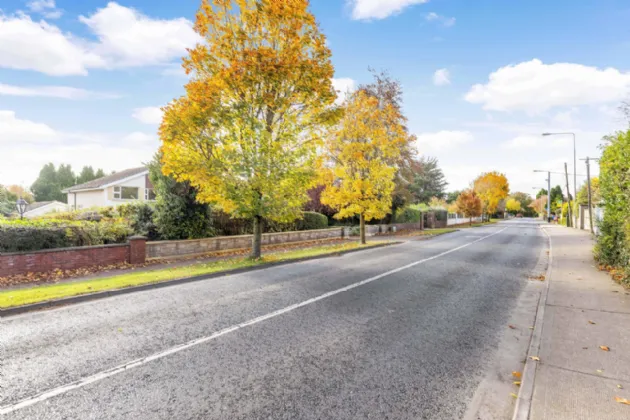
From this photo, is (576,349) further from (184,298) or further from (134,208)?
(134,208)

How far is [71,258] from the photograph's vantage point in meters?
10.8

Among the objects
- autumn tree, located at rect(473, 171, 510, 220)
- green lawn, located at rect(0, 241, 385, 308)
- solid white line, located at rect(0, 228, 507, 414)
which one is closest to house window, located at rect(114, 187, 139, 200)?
green lawn, located at rect(0, 241, 385, 308)

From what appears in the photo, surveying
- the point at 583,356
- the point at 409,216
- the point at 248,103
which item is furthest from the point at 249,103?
the point at 409,216

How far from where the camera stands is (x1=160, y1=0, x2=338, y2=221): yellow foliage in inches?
445

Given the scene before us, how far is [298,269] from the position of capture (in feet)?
36.6

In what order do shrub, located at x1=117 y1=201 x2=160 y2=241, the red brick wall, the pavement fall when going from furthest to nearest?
shrub, located at x1=117 y1=201 x2=160 y2=241
the red brick wall
the pavement

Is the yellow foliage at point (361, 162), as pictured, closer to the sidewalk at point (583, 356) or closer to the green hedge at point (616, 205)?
the green hedge at point (616, 205)

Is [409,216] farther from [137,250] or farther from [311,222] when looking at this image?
[137,250]

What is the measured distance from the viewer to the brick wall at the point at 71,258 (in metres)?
9.76

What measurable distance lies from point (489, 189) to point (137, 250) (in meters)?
65.0

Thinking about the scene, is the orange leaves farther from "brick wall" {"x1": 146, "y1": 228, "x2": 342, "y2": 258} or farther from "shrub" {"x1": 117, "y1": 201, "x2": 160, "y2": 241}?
"shrub" {"x1": 117, "y1": 201, "x2": 160, "y2": 241}

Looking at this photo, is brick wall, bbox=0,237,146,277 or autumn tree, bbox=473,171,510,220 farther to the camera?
autumn tree, bbox=473,171,510,220

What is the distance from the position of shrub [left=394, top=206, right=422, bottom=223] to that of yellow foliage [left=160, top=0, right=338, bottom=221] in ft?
73.5

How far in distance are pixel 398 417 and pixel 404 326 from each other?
2656 millimetres
